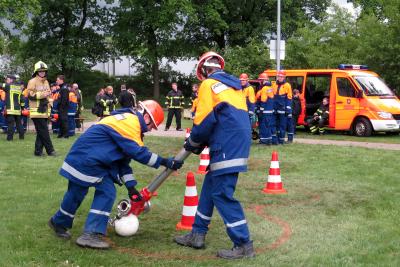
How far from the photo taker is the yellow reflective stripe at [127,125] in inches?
226

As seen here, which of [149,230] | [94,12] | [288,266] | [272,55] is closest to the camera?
[288,266]

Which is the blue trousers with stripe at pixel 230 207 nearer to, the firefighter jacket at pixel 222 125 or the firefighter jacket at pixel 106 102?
the firefighter jacket at pixel 222 125

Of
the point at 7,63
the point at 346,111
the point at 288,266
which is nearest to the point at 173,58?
the point at 7,63

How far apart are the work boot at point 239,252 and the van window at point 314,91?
15.1 m

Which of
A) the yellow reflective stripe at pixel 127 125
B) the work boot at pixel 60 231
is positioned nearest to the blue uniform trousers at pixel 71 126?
the work boot at pixel 60 231

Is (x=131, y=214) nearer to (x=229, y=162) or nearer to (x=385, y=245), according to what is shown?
(x=229, y=162)

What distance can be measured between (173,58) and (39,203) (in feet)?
113

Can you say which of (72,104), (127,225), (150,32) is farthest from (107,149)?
(150,32)

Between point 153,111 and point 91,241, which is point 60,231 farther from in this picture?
point 153,111

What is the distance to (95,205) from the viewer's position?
19.1 feet

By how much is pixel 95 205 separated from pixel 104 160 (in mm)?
487

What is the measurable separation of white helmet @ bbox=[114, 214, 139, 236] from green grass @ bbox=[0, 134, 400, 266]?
0.08m

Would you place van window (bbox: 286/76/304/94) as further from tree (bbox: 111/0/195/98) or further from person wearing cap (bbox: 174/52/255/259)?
tree (bbox: 111/0/195/98)

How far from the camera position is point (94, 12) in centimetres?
4059
